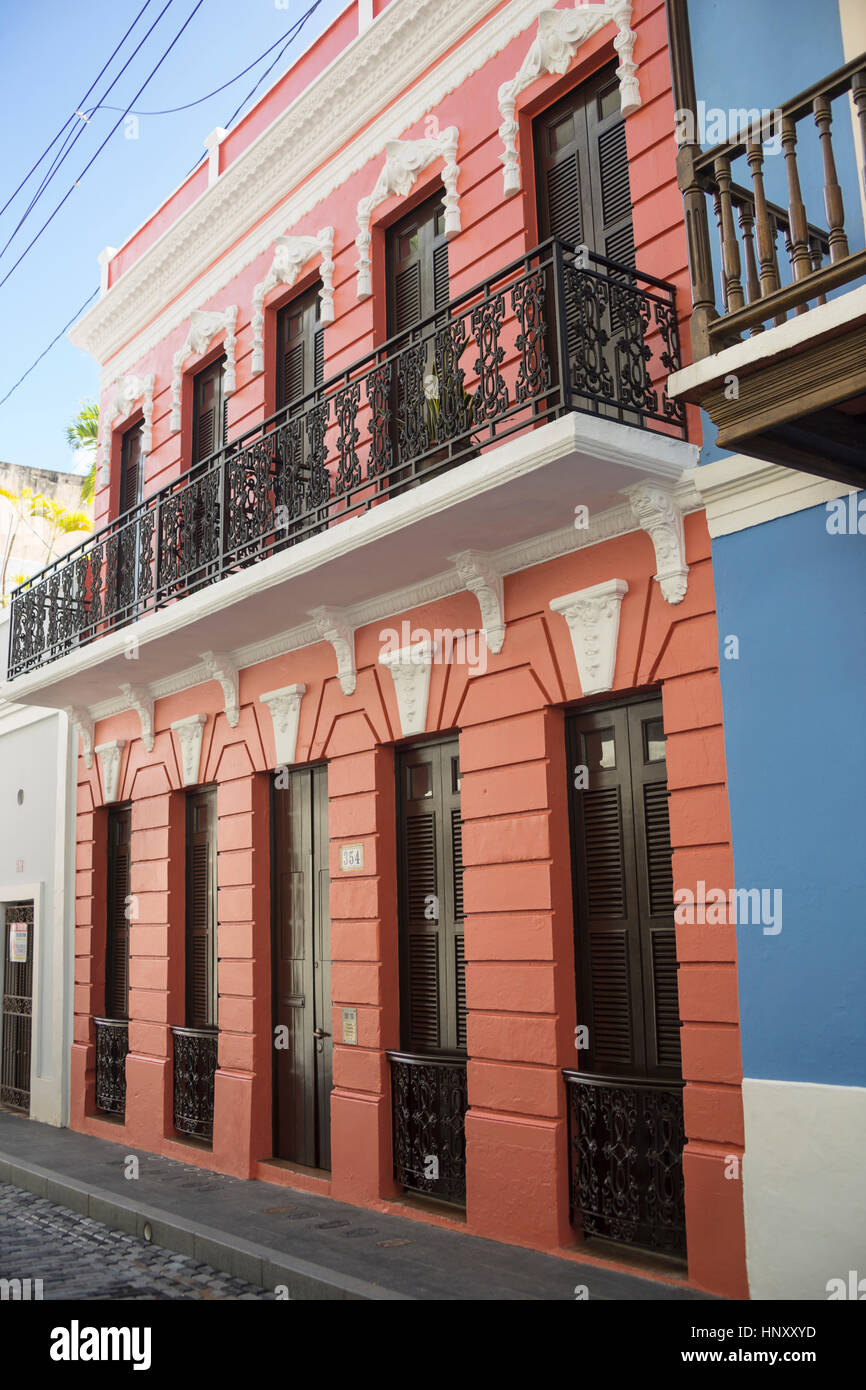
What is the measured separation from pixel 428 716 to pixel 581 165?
404 cm

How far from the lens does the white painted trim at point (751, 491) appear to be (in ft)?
20.1

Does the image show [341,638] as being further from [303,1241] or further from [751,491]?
[303,1241]

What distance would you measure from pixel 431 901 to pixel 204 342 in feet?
21.6

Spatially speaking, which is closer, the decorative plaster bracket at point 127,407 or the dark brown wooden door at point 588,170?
the dark brown wooden door at point 588,170

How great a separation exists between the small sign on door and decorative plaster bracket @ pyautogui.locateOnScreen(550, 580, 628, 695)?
989cm

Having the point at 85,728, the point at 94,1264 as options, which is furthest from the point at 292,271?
the point at 94,1264

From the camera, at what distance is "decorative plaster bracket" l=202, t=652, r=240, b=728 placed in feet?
35.2

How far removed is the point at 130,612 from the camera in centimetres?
1154

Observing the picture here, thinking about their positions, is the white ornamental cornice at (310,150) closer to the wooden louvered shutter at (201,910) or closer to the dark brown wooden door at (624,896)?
the dark brown wooden door at (624,896)

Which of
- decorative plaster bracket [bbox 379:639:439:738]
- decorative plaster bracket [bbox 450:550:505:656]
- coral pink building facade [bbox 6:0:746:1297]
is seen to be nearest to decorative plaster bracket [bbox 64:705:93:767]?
coral pink building facade [bbox 6:0:746:1297]

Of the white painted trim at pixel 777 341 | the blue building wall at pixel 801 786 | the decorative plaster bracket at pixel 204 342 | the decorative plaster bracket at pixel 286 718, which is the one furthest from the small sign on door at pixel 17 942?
the white painted trim at pixel 777 341

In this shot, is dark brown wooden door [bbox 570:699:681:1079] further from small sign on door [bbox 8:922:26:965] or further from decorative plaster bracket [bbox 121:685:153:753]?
small sign on door [bbox 8:922:26:965]

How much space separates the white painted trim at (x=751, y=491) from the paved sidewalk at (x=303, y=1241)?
4189 mm
